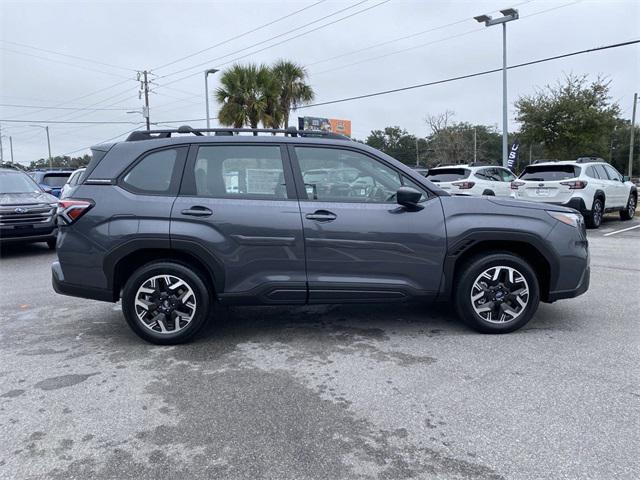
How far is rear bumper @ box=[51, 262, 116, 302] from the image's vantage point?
4.30 m

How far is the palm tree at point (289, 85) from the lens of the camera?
83.3 feet

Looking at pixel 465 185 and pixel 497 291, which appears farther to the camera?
pixel 465 185

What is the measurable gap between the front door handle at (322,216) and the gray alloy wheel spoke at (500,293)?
1.42 metres

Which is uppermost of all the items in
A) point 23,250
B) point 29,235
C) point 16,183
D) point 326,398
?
point 16,183

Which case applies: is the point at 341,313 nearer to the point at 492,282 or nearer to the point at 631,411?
the point at 492,282

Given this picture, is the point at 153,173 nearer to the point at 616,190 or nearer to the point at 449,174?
the point at 449,174

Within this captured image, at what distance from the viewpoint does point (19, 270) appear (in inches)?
325

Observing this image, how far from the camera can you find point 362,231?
4.23m

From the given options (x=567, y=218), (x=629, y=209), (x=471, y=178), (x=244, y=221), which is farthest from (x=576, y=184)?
(x=244, y=221)

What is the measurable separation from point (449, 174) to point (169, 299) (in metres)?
11.2

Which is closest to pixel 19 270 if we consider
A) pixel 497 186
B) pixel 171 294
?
pixel 171 294

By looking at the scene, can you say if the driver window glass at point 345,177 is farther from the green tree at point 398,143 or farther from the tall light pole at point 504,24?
the green tree at point 398,143

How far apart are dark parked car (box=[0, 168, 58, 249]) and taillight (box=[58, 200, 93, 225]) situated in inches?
242

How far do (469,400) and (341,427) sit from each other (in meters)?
0.91
